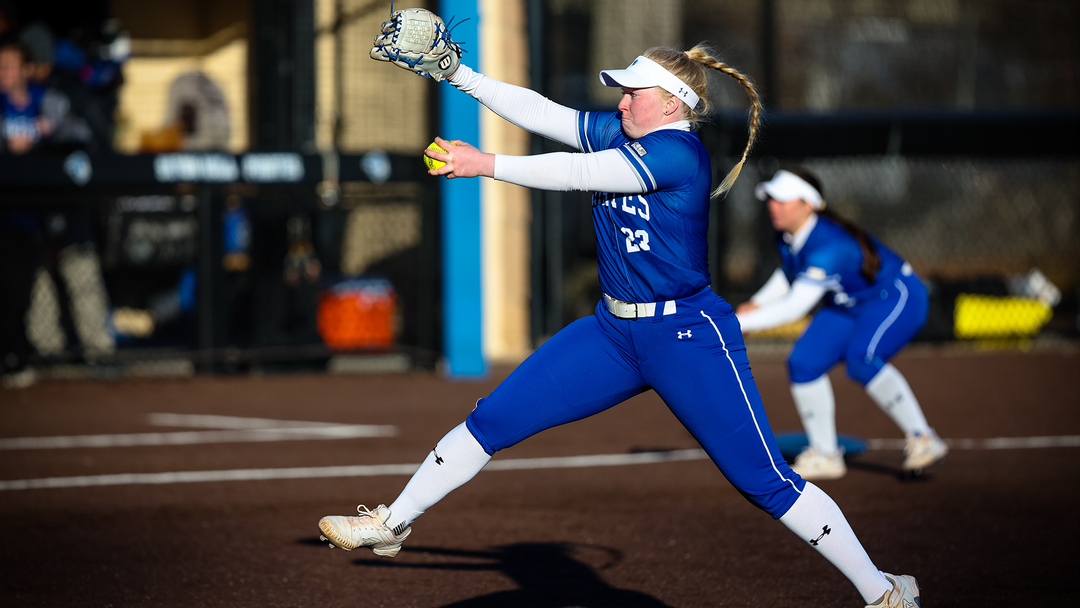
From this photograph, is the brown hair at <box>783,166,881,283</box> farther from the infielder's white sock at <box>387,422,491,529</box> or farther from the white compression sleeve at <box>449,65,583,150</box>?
the infielder's white sock at <box>387,422,491,529</box>

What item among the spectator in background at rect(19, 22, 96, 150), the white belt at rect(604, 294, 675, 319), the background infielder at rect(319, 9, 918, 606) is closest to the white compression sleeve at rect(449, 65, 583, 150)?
the background infielder at rect(319, 9, 918, 606)

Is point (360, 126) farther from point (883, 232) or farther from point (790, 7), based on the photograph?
point (883, 232)

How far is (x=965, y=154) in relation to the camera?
47.4ft

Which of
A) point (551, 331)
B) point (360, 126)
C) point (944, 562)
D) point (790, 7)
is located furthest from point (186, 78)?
point (944, 562)

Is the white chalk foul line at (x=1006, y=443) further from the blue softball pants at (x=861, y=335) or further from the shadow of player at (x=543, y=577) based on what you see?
the shadow of player at (x=543, y=577)

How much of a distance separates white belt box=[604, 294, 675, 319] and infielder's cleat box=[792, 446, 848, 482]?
3.47 metres

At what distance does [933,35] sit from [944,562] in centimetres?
1196

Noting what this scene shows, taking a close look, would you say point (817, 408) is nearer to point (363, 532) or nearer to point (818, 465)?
point (818, 465)

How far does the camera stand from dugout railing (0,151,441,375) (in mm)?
11961

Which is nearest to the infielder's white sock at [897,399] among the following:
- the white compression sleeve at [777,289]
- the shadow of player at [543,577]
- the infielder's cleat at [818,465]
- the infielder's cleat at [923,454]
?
the infielder's cleat at [923,454]

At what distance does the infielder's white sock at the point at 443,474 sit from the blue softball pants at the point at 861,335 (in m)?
3.41

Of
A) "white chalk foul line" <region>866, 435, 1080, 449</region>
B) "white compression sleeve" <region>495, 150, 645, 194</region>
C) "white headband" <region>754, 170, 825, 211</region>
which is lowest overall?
"white chalk foul line" <region>866, 435, 1080, 449</region>

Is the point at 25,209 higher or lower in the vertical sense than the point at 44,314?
higher

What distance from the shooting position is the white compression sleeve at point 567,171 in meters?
3.84
